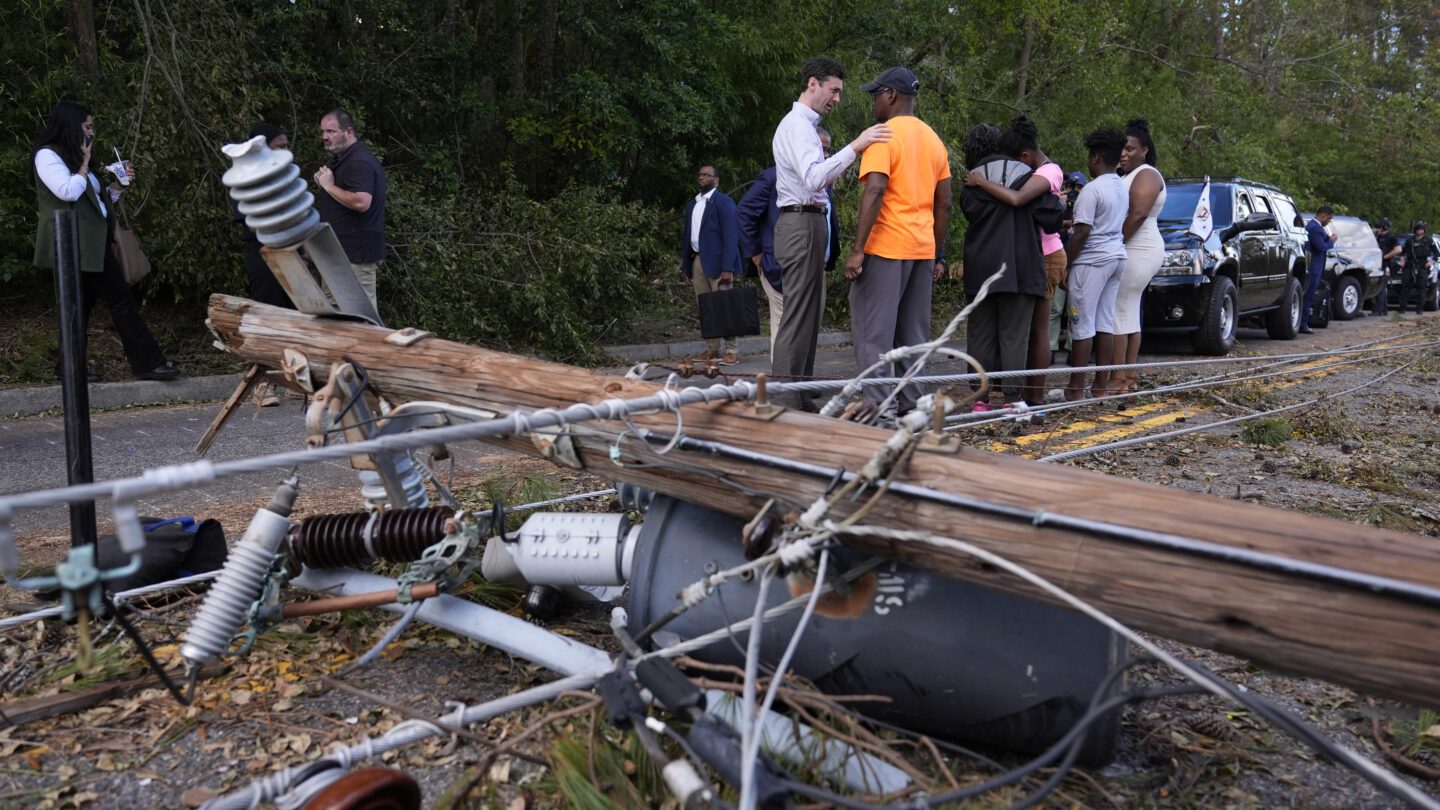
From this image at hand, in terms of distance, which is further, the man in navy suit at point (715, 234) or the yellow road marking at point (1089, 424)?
the man in navy suit at point (715, 234)

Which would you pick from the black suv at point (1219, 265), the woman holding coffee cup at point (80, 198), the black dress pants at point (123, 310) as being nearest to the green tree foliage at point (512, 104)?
the black dress pants at point (123, 310)

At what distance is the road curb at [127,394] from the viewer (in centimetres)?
714

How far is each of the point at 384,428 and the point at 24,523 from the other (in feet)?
8.11

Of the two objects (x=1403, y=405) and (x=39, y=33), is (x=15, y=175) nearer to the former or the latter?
(x=39, y=33)

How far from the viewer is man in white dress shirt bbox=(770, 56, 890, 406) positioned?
5.96m

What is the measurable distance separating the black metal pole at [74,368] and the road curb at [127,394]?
465cm

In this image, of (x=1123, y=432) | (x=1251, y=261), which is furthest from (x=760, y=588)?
(x=1251, y=261)

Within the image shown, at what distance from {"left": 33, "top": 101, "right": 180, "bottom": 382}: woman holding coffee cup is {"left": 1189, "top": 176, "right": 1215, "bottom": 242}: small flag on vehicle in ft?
31.0

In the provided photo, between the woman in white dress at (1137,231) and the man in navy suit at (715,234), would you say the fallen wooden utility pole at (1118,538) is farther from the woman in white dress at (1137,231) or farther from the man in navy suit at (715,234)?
the man in navy suit at (715,234)

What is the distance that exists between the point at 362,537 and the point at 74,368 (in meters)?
1.05

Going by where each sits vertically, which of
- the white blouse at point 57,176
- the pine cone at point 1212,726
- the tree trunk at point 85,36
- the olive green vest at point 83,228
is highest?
the tree trunk at point 85,36

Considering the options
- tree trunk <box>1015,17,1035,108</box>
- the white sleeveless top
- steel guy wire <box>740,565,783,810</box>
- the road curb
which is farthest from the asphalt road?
Result: tree trunk <box>1015,17,1035,108</box>

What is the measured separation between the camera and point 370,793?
2.03 meters

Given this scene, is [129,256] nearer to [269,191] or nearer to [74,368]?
[74,368]
